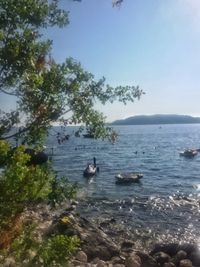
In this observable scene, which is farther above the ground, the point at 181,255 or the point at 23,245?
the point at 23,245

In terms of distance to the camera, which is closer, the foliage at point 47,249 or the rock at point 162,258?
the foliage at point 47,249

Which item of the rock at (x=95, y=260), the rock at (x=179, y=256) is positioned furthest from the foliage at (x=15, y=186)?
the rock at (x=179, y=256)

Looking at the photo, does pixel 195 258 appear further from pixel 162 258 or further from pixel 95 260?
pixel 95 260

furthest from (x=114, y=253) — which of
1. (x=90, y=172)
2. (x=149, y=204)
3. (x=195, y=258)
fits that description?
(x=90, y=172)

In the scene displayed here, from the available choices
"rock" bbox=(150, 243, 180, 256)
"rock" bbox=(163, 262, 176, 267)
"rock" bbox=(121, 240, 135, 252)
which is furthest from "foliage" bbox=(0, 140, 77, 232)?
"rock" bbox=(121, 240, 135, 252)

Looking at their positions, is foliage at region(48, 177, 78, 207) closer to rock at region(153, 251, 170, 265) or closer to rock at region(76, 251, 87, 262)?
rock at region(76, 251, 87, 262)

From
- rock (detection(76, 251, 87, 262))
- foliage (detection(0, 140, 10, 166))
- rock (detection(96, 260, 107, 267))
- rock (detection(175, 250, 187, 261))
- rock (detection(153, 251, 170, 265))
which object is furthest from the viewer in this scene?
rock (detection(175, 250, 187, 261))

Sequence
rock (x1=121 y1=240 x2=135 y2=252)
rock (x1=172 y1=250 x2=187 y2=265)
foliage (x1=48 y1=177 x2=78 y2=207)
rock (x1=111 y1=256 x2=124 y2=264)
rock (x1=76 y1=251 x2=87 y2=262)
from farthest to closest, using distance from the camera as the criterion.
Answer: rock (x1=121 y1=240 x2=135 y2=252) → rock (x1=172 y1=250 x2=187 y2=265) → rock (x1=111 y1=256 x2=124 y2=264) → rock (x1=76 y1=251 x2=87 y2=262) → foliage (x1=48 y1=177 x2=78 y2=207)

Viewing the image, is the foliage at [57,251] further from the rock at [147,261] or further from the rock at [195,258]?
the rock at [195,258]

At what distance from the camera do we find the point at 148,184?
48188mm

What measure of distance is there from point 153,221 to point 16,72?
2411 cm

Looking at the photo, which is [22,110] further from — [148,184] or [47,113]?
[148,184]

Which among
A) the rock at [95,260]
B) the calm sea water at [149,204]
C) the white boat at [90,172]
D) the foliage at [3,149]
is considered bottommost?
the calm sea water at [149,204]

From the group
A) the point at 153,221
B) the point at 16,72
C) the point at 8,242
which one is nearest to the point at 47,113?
the point at 16,72
